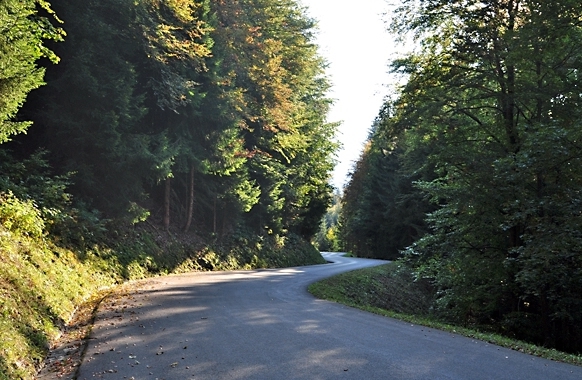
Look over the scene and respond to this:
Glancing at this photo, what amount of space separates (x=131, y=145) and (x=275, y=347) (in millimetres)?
10540

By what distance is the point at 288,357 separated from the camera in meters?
6.69

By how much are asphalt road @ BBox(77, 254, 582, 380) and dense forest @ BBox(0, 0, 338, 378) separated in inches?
45.9

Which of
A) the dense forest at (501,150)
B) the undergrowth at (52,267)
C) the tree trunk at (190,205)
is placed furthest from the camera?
the tree trunk at (190,205)

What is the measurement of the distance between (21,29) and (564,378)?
31.8 feet

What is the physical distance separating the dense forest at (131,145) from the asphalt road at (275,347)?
3.83ft

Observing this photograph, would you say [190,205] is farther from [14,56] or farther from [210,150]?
[14,56]

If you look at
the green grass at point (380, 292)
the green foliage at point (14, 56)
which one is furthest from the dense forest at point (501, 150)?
the green foliage at point (14, 56)

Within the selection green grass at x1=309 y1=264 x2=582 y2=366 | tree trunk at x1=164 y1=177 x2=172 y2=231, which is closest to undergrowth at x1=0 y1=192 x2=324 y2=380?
tree trunk at x1=164 y1=177 x2=172 y2=231

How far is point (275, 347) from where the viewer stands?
7.23 meters

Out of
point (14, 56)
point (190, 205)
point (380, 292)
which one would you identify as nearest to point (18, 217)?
point (14, 56)

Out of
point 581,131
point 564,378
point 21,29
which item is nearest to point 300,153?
point 581,131

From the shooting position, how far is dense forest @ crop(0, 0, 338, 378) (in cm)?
912

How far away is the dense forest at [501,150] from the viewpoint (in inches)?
444

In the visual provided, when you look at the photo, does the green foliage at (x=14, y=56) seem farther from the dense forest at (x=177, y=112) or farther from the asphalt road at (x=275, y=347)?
the asphalt road at (x=275, y=347)
